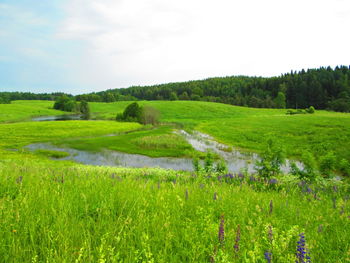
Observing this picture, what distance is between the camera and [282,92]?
11875 cm

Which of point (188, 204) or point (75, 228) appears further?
point (188, 204)

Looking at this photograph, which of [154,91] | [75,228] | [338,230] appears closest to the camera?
[75,228]

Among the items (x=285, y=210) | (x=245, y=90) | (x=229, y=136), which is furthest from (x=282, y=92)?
(x=285, y=210)

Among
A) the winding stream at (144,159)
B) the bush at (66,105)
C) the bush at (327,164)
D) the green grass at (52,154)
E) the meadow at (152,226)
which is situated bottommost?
the winding stream at (144,159)

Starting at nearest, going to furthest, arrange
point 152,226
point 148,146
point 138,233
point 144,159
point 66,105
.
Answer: point 138,233
point 152,226
point 144,159
point 148,146
point 66,105

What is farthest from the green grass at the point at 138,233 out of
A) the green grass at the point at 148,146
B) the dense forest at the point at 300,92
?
the dense forest at the point at 300,92

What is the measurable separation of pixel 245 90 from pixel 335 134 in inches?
4907

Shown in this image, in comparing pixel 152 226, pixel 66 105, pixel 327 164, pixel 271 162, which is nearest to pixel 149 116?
pixel 271 162

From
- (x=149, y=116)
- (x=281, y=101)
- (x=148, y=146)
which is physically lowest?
Answer: (x=148, y=146)

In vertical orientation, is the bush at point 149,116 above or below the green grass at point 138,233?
below

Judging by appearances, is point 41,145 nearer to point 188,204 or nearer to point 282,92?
point 188,204

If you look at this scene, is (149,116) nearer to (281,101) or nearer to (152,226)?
(152,226)

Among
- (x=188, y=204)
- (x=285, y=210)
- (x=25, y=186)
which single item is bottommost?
(x=285, y=210)

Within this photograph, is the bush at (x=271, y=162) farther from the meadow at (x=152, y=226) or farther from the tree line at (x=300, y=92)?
the tree line at (x=300, y=92)
